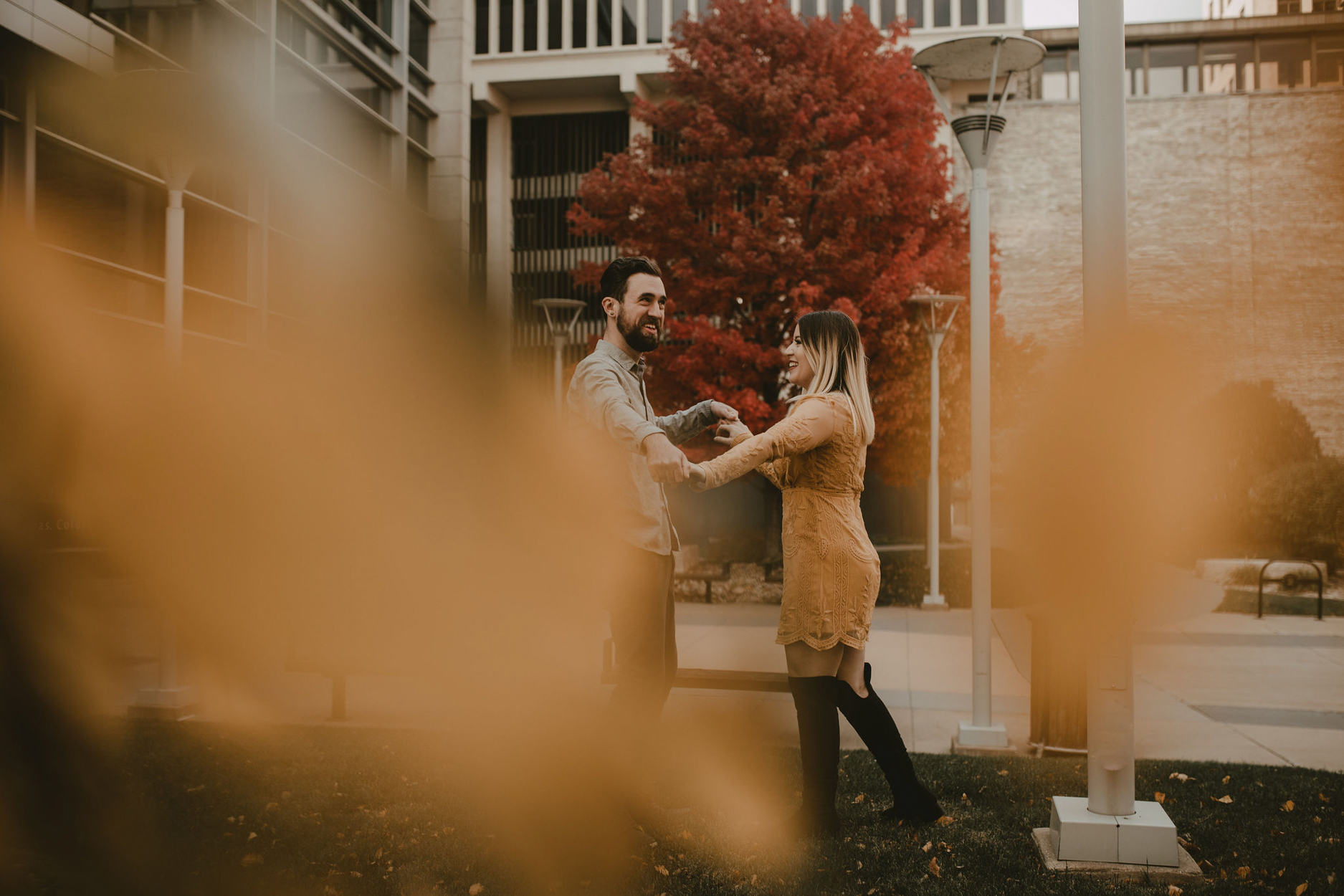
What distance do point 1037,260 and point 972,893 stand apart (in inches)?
1091

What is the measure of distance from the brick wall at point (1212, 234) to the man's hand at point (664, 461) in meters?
26.8

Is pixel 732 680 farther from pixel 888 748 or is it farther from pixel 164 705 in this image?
pixel 164 705

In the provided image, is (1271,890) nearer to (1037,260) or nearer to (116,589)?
(116,589)

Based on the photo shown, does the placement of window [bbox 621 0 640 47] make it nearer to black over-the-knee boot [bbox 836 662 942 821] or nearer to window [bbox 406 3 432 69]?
window [bbox 406 3 432 69]

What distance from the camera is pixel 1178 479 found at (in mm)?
20656

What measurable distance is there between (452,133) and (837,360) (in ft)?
5.59

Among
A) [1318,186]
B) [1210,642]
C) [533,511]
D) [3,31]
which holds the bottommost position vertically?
[1210,642]

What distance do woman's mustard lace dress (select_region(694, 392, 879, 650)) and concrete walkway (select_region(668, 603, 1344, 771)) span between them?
2072 mm

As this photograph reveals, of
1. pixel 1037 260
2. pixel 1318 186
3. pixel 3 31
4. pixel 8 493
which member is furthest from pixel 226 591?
pixel 1318 186

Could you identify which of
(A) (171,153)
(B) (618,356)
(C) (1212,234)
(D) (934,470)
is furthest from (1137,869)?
(C) (1212,234)

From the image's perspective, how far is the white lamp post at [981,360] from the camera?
532cm

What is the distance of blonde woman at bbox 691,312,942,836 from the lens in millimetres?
3580

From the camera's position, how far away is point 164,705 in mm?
5961

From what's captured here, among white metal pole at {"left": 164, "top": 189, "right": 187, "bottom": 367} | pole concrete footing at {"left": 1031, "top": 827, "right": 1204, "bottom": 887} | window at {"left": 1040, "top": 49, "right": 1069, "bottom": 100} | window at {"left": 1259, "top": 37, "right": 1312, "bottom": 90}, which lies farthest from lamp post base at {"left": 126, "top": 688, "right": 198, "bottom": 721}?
window at {"left": 1259, "top": 37, "right": 1312, "bottom": 90}
